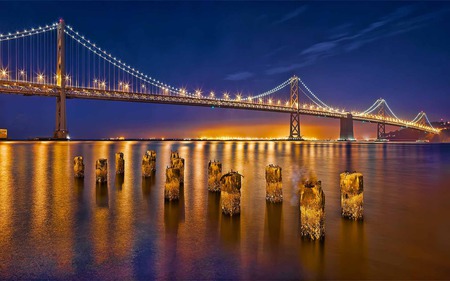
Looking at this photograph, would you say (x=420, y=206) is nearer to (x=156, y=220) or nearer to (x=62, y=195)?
(x=156, y=220)

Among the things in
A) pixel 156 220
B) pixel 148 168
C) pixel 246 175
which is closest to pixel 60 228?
pixel 156 220

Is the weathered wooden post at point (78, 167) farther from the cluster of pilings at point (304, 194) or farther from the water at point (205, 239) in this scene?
the cluster of pilings at point (304, 194)

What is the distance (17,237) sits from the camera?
492cm

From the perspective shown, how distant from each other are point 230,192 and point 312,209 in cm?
162

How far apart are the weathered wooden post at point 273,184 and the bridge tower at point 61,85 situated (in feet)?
149

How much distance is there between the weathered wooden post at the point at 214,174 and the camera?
806 centimetres

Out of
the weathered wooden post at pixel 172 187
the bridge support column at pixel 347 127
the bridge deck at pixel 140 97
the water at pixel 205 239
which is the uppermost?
the bridge deck at pixel 140 97

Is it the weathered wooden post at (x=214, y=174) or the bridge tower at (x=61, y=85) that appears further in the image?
the bridge tower at (x=61, y=85)

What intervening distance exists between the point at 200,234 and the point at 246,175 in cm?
775

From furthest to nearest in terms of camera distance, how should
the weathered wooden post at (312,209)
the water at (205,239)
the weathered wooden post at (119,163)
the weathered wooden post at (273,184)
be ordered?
the weathered wooden post at (119,163), the weathered wooden post at (273,184), the weathered wooden post at (312,209), the water at (205,239)

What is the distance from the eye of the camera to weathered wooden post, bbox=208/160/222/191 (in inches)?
317

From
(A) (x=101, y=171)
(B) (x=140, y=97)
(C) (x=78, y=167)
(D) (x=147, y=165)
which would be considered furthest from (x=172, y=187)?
(B) (x=140, y=97)

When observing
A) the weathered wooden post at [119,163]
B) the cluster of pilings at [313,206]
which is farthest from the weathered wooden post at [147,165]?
the cluster of pilings at [313,206]

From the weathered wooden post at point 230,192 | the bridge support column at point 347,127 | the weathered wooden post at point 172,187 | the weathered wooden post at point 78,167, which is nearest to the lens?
the weathered wooden post at point 230,192
